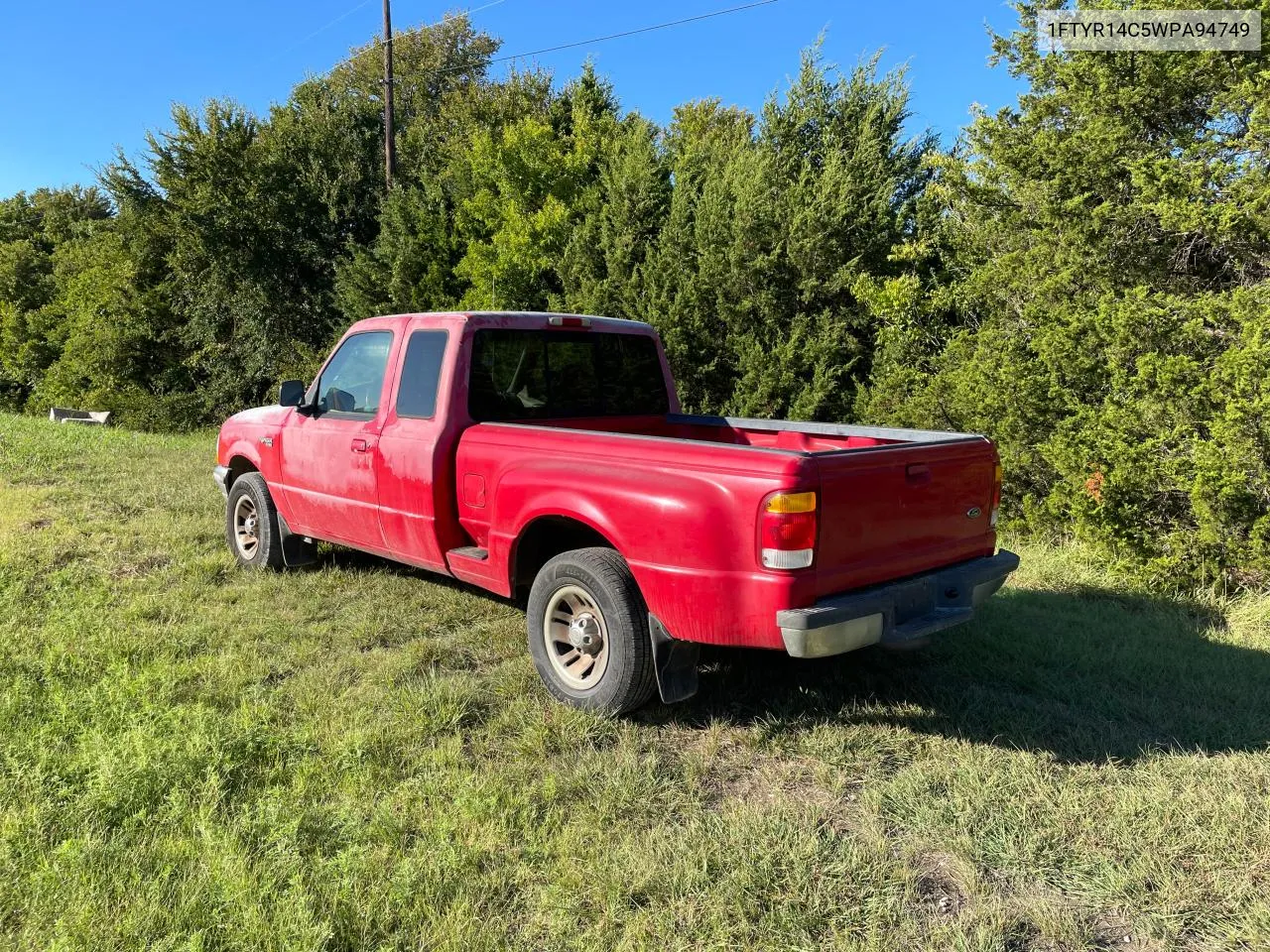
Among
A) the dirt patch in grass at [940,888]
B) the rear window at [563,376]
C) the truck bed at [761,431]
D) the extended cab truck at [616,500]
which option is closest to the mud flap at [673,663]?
the extended cab truck at [616,500]

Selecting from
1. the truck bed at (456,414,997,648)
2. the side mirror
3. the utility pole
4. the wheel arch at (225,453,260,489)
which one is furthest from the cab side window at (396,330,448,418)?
the utility pole

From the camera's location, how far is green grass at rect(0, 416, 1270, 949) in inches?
100

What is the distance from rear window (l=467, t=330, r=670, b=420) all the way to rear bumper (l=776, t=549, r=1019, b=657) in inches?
90.2

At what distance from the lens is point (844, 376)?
9609 millimetres

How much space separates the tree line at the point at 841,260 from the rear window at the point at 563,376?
339 cm

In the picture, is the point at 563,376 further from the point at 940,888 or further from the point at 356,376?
the point at 940,888

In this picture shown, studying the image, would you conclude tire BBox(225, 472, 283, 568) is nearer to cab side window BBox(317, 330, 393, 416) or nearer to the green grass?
the green grass

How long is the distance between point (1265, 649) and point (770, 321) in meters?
6.04

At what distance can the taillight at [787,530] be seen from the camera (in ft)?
10.4

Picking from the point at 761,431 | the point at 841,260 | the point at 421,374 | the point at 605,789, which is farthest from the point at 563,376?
the point at 841,260

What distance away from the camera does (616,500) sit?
366cm

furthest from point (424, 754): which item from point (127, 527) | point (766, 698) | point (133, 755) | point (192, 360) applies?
point (192, 360)

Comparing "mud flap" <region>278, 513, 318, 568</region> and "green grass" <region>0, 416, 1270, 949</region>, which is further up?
"mud flap" <region>278, 513, 318, 568</region>

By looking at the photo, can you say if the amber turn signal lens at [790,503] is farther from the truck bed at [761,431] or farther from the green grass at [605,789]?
the truck bed at [761,431]
